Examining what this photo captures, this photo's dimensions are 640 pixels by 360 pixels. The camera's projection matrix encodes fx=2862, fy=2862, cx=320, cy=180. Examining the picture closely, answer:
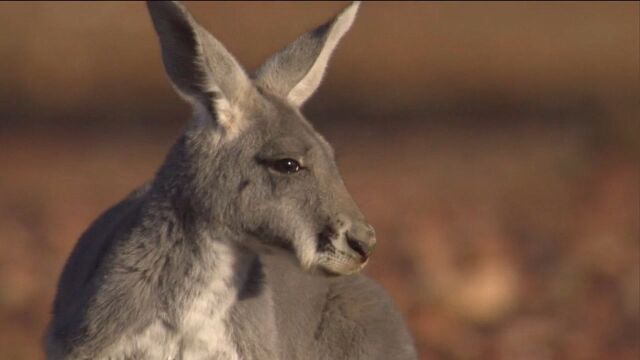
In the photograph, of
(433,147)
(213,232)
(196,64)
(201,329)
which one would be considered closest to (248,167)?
(213,232)

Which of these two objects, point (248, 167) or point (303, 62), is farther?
point (303, 62)

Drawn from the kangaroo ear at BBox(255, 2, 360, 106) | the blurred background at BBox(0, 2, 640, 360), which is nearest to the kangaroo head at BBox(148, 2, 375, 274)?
the kangaroo ear at BBox(255, 2, 360, 106)

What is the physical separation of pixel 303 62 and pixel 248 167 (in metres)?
0.81

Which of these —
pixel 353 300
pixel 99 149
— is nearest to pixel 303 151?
pixel 353 300

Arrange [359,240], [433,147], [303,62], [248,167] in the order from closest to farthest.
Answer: [359,240]
[248,167]
[303,62]
[433,147]

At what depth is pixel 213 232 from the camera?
9.81 m

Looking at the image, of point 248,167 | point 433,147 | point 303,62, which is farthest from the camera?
point 433,147

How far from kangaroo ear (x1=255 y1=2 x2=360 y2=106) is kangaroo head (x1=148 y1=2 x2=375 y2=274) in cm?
38

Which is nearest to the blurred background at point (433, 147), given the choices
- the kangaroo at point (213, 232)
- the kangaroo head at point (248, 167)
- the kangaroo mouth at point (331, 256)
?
the kangaroo at point (213, 232)

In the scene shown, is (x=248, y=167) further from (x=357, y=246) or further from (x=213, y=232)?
(x=357, y=246)

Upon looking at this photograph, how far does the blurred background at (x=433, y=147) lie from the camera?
48.8ft

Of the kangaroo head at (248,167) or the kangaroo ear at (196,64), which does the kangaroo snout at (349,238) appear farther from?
the kangaroo ear at (196,64)

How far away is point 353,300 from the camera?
10.7 m

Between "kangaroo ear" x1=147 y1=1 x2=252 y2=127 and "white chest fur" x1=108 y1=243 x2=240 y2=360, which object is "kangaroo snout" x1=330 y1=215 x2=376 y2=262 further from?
"kangaroo ear" x1=147 y1=1 x2=252 y2=127
